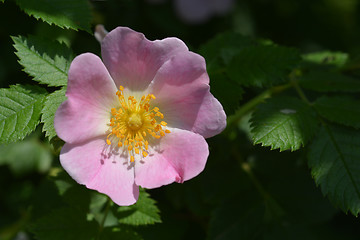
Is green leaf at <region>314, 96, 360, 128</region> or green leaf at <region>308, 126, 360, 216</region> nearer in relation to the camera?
green leaf at <region>308, 126, 360, 216</region>

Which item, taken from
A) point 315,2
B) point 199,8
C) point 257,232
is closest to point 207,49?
point 257,232

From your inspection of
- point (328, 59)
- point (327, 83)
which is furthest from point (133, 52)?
point (328, 59)

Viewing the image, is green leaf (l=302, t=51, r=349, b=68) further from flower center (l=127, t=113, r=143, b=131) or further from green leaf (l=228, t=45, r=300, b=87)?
flower center (l=127, t=113, r=143, b=131)

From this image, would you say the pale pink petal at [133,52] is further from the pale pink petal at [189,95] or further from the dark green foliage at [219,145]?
the dark green foliage at [219,145]

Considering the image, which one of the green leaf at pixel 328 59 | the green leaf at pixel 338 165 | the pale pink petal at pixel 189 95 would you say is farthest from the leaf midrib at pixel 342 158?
the green leaf at pixel 328 59

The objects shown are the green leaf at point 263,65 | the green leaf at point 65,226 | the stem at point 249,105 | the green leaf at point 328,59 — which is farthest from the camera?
the green leaf at point 328,59

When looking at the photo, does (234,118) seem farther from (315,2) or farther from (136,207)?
(315,2)

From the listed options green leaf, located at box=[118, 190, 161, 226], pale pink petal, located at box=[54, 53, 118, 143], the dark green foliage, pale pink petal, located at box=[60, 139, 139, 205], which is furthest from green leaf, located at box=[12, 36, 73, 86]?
green leaf, located at box=[118, 190, 161, 226]
